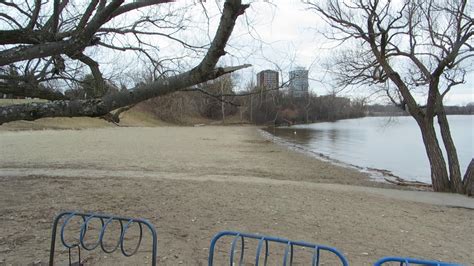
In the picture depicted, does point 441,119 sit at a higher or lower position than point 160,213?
higher

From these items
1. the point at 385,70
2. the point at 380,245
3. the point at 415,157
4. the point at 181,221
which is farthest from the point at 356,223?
the point at 415,157

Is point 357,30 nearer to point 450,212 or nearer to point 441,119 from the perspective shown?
point 441,119

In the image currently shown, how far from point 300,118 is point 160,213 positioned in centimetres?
9700

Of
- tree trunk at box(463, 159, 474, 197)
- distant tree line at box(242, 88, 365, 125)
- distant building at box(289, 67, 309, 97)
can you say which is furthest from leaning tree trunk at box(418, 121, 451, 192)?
distant tree line at box(242, 88, 365, 125)

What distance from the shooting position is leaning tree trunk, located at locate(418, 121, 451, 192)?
14.3 metres

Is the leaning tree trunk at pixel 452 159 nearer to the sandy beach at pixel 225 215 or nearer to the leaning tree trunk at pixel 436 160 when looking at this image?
the leaning tree trunk at pixel 436 160

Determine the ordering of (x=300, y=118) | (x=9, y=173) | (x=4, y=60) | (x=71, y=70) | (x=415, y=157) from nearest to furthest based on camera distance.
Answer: (x=4, y=60) → (x=71, y=70) → (x=9, y=173) → (x=415, y=157) → (x=300, y=118)

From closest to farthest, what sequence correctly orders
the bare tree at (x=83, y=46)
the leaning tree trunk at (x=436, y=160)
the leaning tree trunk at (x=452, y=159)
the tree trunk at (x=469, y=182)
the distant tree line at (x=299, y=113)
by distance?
the bare tree at (x=83, y=46)
the tree trunk at (x=469, y=182)
the leaning tree trunk at (x=452, y=159)
the leaning tree trunk at (x=436, y=160)
the distant tree line at (x=299, y=113)

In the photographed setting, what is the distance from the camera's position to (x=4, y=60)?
4.79m

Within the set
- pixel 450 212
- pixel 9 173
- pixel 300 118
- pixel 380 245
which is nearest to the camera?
pixel 380 245

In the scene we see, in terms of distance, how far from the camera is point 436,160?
14359mm

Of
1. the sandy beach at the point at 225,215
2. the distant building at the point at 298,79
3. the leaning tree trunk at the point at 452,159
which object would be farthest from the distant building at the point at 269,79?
the leaning tree trunk at the point at 452,159

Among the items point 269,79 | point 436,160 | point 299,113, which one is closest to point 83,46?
point 269,79

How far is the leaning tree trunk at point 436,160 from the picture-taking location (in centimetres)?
1432
